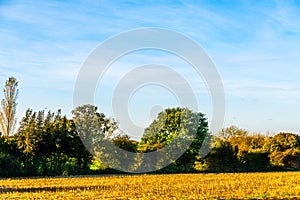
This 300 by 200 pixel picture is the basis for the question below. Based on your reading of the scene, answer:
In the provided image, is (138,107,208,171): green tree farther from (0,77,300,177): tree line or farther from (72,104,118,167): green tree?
(72,104,118,167): green tree

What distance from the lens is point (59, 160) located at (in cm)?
3969

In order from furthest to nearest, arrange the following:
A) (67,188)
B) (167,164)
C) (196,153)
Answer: (196,153) < (167,164) < (67,188)

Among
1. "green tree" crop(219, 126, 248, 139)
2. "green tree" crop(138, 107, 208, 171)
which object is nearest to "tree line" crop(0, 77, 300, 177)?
"green tree" crop(138, 107, 208, 171)

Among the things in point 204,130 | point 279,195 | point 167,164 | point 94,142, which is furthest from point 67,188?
point 204,130

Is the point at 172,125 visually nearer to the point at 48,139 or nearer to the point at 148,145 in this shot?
the point at 148,145

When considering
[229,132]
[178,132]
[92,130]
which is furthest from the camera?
[229,132]

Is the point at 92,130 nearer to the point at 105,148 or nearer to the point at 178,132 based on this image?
the point at 105,148

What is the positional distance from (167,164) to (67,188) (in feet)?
67.7

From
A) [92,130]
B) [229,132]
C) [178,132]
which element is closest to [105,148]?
[92,130]

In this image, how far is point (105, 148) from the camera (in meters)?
41.8

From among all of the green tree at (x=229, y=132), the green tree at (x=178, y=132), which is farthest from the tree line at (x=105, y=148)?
the green tree at (x=229, y=132)

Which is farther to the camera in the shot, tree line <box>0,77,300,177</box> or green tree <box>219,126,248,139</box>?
green tree <box>219,126,248,139</box>

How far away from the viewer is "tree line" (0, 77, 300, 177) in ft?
126

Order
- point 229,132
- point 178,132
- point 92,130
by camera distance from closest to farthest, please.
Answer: point 92,130
point 178,132
point 229,132
